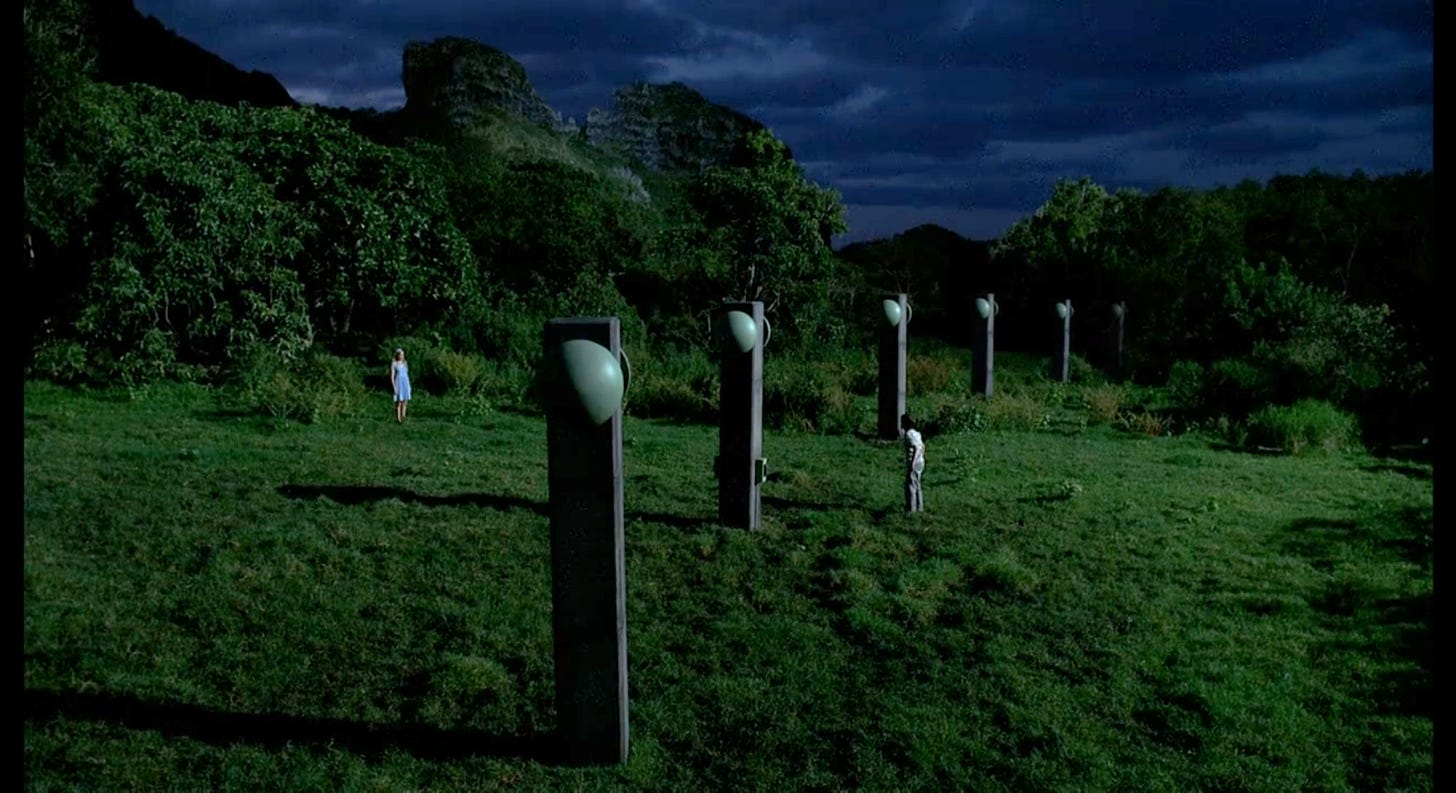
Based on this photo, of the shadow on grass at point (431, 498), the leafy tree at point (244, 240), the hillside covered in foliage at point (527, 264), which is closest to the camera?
the shadow on grass at point (431, 498)

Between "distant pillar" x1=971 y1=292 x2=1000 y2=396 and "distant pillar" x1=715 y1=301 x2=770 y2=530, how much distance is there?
34.0ft

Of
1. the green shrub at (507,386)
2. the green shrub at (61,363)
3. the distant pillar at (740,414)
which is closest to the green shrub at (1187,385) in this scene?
the green shrub at (507,386)

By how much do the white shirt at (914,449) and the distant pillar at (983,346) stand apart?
926 cm

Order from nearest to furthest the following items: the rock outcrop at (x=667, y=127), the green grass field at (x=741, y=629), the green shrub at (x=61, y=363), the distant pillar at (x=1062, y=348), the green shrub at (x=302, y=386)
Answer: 1. the green grass field at (x=741, y=629)
2. the green shrub at (x=302, y=386)
3. the green shrub at (x=61, y=363)
4. the distant pillar at (x=1062, y=348)
5. the rock outcrop at (x=667, y=127)

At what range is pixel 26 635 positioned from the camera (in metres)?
6.86

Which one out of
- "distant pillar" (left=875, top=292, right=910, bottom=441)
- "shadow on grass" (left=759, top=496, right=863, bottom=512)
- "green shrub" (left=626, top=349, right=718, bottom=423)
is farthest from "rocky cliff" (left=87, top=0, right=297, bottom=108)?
"shadow on grass" (left=759, top=496, right=863, bottom=512)

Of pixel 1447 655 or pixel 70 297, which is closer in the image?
pixel 1447 655

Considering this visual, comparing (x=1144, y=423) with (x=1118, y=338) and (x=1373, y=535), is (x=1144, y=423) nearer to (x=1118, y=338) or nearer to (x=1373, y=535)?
(x=1373, y=535)

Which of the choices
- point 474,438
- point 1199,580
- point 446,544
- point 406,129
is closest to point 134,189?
point 474,438

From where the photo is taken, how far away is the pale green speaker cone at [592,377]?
530 cm

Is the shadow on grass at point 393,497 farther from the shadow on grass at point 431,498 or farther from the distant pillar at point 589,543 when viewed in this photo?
the distant pillar at point 589,543

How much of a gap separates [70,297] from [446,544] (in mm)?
12435

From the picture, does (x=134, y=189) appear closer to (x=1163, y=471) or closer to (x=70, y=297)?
(x=70, y=297)

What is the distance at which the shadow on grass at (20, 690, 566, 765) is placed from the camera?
578 centimetres
